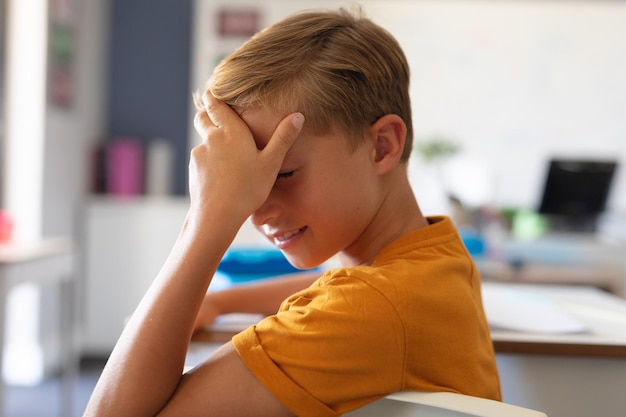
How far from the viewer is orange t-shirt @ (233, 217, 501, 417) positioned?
2.48 feet

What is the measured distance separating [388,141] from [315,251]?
0.16m

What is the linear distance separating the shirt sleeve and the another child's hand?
0.15 m

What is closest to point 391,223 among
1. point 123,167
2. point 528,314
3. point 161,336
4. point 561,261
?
point 161,336

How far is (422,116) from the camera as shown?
4.79m

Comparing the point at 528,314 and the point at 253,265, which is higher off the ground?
the point at 528,314

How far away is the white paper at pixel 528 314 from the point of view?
3.87 feet

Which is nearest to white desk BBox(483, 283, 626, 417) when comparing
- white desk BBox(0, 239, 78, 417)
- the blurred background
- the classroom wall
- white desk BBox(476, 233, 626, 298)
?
white desk BBox(0, 239, 78, 417)

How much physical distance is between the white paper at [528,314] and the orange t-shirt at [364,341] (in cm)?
35

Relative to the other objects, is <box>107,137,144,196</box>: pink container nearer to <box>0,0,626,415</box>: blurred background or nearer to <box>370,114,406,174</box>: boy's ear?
<box>0,0,626,415</box>: blurred background

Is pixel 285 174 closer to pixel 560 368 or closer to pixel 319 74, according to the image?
pixel 319 74

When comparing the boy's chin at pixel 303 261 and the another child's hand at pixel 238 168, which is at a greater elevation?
the another child's hand at pixel 238 168

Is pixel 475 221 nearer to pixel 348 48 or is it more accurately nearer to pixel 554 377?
pixel 554 377

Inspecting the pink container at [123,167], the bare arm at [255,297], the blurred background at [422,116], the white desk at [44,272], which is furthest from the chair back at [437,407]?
the pink container at [123,167]

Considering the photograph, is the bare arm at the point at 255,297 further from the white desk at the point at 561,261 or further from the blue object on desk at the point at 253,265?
the white desk at the point at 561,261
